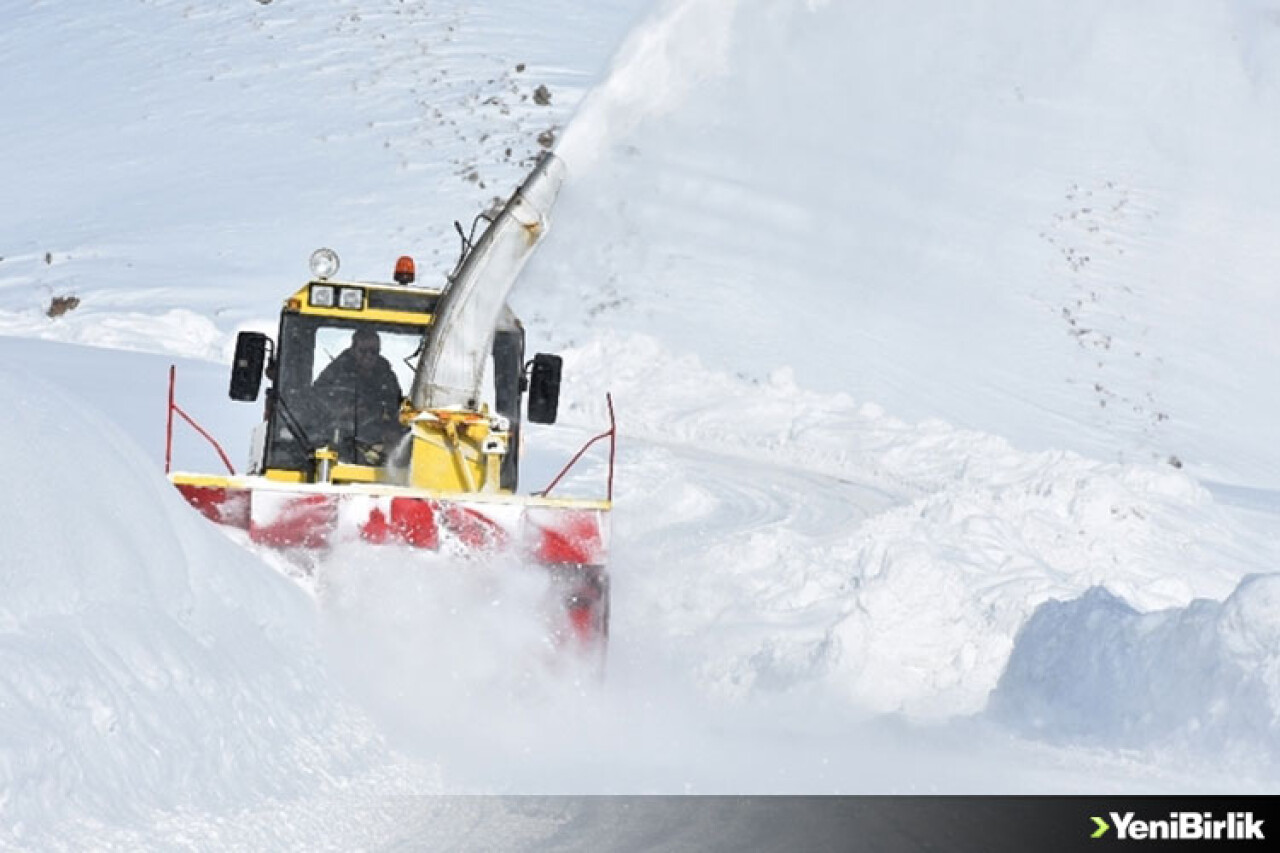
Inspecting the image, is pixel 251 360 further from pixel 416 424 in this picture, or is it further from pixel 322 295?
pixel 416 424

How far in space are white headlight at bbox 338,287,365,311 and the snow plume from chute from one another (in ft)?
6.21

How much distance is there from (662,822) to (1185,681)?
3.00 m

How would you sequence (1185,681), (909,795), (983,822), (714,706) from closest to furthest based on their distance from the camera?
1. (983,822)
2. (909,795)
3. (1185,681)
4. (714,706)

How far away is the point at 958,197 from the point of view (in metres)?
32.2

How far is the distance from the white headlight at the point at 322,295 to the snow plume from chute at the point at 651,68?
76.8 inches

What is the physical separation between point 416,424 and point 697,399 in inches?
561

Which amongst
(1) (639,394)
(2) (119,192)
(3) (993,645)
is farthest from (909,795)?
(2) (119,192)

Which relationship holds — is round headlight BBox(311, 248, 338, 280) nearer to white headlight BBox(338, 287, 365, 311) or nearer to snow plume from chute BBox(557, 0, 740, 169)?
white headlight BBox(338, 287, 365, 311)

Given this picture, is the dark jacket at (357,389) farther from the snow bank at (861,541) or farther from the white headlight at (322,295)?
the snow bank at (861,541)

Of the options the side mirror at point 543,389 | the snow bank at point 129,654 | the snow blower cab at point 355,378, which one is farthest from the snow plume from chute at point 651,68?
the snow bank at point 129,654

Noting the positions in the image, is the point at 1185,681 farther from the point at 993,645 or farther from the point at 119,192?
the point at 119,192

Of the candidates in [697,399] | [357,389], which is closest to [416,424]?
[357,389]

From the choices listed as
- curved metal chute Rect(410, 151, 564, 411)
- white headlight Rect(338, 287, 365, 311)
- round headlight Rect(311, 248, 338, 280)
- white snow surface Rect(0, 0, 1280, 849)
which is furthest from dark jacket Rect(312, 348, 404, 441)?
white snow surface Rect(0, 0, 1280, 849)

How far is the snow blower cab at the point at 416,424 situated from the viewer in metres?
7.17
